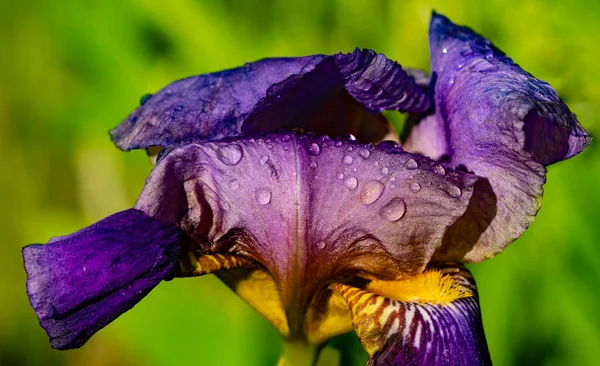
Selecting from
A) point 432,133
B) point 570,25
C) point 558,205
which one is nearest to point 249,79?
point 432,133

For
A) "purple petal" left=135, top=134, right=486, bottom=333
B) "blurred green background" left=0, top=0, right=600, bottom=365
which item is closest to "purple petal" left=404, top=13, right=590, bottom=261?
"purple petal" left=135, top=134, right=486, bottom=333

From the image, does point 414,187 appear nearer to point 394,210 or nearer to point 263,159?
point 394,210

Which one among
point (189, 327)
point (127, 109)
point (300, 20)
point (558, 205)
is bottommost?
point (189, 327)

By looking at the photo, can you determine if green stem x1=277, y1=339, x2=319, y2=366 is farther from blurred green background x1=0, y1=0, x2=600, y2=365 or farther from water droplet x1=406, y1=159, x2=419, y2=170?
water droplet x1=406, y1=159, x2=419, y2=170

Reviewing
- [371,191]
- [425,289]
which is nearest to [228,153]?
[371,191]

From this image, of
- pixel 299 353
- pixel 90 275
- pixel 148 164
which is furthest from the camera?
pixel 148 164

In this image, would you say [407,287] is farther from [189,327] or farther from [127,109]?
[127,109]
